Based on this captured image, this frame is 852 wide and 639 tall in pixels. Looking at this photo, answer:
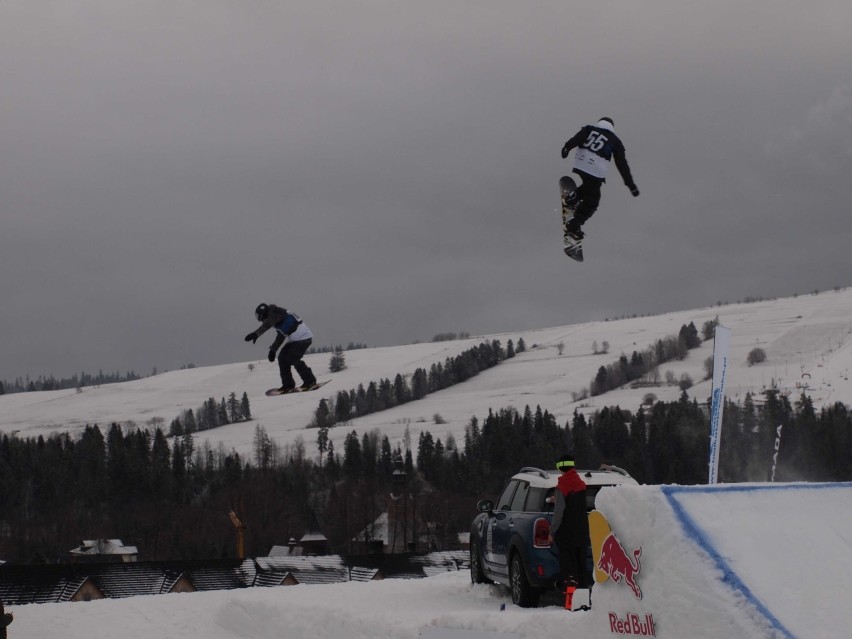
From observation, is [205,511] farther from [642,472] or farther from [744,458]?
[744,458]

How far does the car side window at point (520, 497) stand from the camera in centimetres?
1406

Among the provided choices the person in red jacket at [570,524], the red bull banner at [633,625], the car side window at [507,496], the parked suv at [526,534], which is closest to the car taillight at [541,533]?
the parked suv at [526,534]

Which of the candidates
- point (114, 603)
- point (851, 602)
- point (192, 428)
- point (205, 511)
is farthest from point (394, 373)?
point (851, 602)

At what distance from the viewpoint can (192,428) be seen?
176250 mm

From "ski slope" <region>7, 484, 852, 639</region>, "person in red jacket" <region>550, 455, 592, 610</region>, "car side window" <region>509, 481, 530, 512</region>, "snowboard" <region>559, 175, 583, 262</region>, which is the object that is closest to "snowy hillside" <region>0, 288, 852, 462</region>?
"car side window" <region>509, 481, 530, 512</region>

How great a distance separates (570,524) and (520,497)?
5.95ft

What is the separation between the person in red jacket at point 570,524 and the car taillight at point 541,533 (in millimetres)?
268

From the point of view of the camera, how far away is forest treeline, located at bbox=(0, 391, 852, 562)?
120812 mm

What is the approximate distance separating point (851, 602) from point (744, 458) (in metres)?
120

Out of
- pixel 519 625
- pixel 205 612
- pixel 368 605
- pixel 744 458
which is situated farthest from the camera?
pixel 744 458

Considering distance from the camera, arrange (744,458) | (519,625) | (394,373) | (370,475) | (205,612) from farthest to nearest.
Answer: (394,373) → (370,475) → (744,458) → (205,612) → (519,625)

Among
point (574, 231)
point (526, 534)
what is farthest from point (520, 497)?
point (574, 231)

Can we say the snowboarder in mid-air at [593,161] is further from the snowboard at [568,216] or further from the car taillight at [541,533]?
the car taillight at [541,533]

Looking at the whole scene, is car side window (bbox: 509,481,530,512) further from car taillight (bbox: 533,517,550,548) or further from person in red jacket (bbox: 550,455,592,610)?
person in red jacket (bbox: 550,455,592,610)
